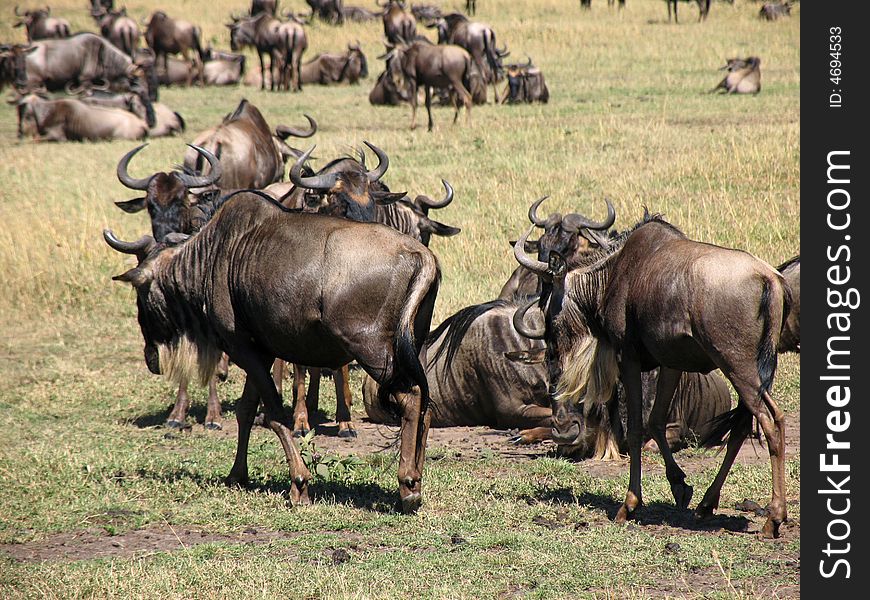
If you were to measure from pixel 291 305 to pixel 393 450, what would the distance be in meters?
1.96

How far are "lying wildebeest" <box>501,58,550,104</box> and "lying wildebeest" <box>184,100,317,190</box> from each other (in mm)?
9549

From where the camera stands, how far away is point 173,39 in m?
29.7

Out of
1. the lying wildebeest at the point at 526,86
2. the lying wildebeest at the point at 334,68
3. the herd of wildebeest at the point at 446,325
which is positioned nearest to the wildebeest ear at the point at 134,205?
the herd of wildebeest at the point at 446,325

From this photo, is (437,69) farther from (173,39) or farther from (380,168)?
(380,168)

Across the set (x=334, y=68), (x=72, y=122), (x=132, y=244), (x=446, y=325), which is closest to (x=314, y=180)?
(x=132, y=244)

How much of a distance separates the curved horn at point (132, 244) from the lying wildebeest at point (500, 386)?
82.1 inches

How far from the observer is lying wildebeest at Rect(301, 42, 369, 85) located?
2811 cm

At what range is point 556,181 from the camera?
15.9 m

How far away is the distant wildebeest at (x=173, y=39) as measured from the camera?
2936 cm

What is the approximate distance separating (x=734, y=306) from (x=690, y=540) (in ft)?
4.00

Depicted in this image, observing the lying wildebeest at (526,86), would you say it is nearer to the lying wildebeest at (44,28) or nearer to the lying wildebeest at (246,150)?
the lying wildebeest at (246,150)

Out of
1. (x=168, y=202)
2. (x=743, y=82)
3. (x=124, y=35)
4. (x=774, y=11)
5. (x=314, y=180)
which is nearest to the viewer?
(x=314, y=180)
